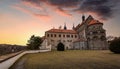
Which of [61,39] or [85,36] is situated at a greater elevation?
[85,36]

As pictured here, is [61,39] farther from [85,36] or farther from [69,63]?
[69,63]

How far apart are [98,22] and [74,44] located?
22.3 m

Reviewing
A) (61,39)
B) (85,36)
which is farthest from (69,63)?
(61,39)

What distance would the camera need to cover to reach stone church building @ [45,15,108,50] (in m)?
74.9

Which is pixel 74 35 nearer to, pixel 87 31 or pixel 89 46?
pixel 87 31

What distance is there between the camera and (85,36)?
86062mm

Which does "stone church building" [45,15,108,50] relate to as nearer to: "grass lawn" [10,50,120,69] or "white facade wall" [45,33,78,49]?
"white facade wall" [45,33,78,49]

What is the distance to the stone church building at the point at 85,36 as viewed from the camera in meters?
74.9

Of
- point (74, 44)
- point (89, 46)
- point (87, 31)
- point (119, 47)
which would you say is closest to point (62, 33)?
point (74, 44)

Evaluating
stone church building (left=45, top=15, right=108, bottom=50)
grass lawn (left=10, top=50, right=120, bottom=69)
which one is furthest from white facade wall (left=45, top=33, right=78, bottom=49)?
grass lawn (left=10, top=50, right=120, bottom=69)

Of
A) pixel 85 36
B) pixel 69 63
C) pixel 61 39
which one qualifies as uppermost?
pixel 85 36

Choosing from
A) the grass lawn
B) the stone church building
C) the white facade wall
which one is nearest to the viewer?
the grass lawn

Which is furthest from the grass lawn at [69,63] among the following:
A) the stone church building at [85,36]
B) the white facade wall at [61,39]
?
the white facade wall at [61,39]

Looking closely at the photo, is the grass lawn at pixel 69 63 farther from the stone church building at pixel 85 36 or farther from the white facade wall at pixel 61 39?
the white facade wall at pixel 61 39
